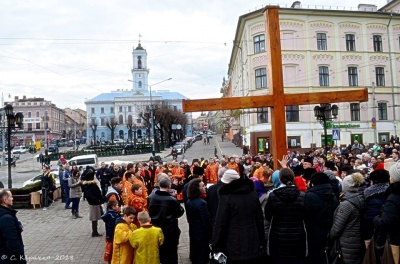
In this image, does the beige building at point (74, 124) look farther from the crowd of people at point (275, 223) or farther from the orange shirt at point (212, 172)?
the crowd of people at point (275, 223)

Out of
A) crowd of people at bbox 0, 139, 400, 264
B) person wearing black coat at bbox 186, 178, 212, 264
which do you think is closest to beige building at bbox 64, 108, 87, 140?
person wearing black coat at bbox 186, 178, 212, 264

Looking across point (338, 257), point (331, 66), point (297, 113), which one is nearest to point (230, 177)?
point (338, 257)

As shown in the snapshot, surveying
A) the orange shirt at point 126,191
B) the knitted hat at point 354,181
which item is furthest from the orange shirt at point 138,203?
the knitted hat at point 354,181

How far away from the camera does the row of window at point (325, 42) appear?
3597 cm

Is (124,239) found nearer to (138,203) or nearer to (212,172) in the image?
(138,203)

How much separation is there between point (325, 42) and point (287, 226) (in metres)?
35.8

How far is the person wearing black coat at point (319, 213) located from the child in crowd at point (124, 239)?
2.78 metres

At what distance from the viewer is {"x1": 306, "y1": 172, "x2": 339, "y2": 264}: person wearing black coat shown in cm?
500

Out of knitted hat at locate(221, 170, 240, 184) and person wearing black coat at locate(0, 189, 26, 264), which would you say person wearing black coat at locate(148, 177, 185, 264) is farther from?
person wearing black coat at locate(0, 189, 26, 264)

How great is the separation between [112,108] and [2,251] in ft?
388

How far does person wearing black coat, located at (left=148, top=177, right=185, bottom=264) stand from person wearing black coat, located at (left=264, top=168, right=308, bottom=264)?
174 cm

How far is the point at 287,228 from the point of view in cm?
462

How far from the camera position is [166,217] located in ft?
18.7

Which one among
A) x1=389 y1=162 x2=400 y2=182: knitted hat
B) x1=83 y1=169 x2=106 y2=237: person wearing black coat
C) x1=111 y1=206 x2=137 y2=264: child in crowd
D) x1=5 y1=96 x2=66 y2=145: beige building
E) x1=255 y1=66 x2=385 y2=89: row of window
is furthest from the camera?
x1=5 y1=96 x2=66 y2=145: beige building
